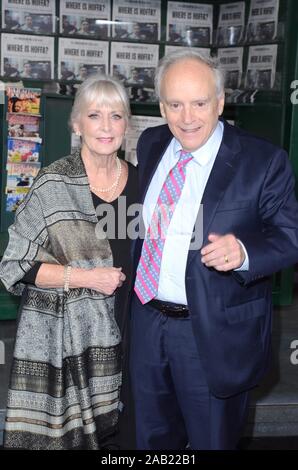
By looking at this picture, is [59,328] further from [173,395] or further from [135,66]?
[135,66]

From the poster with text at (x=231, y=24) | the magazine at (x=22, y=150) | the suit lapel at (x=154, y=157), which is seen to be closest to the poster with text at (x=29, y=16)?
the magazine at (x=22, y=150)

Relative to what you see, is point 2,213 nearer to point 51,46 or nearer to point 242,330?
point 51,46

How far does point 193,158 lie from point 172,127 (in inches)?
5.8

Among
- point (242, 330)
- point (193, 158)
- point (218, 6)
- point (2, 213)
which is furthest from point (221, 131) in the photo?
point (218, 6)

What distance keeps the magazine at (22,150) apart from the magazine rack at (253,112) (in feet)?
0.15

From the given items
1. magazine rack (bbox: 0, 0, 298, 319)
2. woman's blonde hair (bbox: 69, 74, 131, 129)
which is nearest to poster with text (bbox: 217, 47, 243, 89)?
magazine rack (bbox: 0, 0, 298, 319)

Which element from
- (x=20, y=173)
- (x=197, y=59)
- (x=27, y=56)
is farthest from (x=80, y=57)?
(x=197, y=59)

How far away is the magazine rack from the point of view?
600 cm

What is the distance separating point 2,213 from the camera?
603cm

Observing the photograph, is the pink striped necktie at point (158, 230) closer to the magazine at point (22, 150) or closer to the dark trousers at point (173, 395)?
the dark trousers at point (173, 395)

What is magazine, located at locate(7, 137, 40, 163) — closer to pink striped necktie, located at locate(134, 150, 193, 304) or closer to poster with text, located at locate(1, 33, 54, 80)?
poster with text, located at locate(1, 33, 54, 80)

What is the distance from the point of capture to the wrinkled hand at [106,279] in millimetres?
3139

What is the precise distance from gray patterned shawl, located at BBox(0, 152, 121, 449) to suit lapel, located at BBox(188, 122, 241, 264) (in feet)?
1.87

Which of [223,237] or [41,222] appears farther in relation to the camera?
[41,222]
